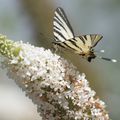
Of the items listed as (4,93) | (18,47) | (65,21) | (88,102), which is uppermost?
(4,93)

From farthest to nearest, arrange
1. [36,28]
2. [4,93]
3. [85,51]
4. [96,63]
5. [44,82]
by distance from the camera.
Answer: [4,93] < [96,63] < [36,28] < [85,51] < [44,82]

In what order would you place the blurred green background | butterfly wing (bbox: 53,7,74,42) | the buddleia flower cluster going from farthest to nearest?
the blurred green background
butterfly wing (bbox: 53,7,74,42)
the buddleia flower cluster

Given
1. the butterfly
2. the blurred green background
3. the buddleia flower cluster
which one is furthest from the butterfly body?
the blurred green background

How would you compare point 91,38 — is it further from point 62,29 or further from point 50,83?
point 50,83

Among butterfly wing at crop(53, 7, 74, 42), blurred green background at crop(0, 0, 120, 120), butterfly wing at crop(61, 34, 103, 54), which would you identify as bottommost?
butterfly wing at crop(61, 34, 103, 54)

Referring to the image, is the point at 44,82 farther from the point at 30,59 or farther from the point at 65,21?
the point at 65,21

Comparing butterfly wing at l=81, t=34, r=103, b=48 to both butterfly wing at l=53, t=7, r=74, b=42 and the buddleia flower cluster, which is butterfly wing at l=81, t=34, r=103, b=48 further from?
the buddleia flower cluster

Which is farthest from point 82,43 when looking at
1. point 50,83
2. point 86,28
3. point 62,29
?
point 86,28

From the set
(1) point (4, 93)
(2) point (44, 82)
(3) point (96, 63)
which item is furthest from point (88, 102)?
(1) point (4, 93)
